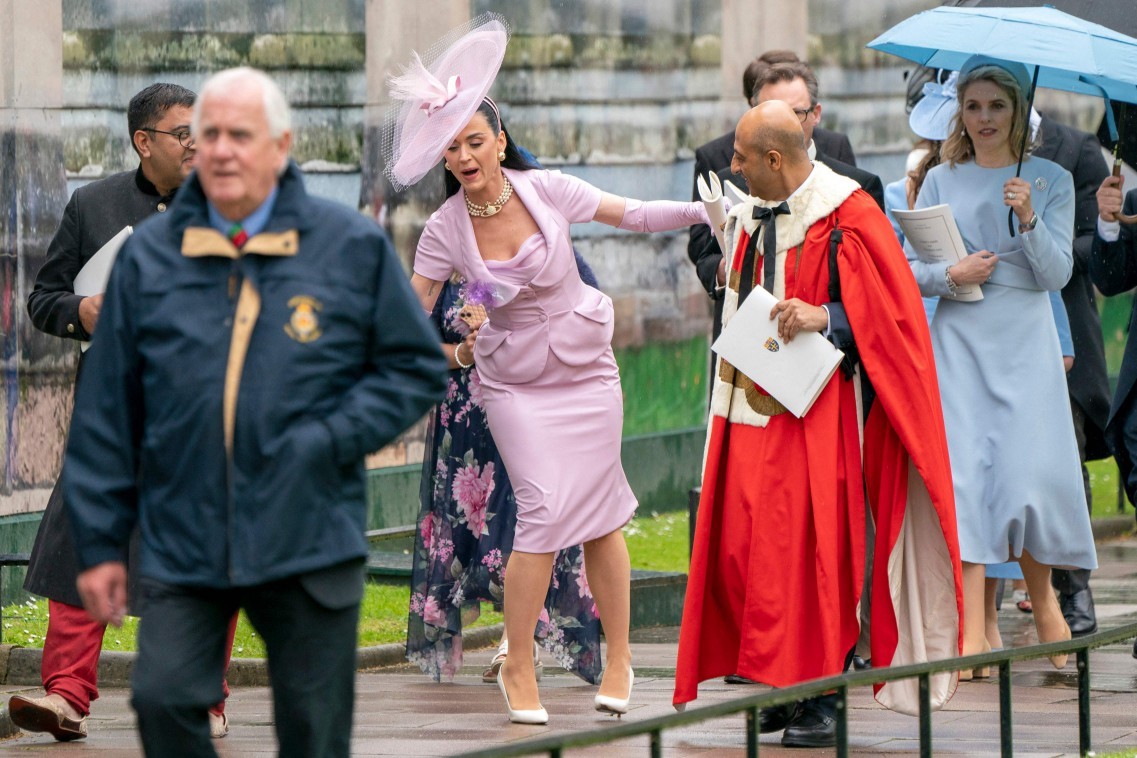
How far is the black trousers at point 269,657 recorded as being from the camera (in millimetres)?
4320

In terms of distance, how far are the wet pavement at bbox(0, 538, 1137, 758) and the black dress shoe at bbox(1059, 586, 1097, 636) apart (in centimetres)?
22

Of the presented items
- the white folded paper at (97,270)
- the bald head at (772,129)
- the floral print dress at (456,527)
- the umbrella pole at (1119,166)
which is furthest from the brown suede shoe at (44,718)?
the umbrella pole at (1119,166)

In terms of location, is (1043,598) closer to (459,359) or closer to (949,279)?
(949,279)

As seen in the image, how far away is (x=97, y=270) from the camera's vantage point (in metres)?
7.09

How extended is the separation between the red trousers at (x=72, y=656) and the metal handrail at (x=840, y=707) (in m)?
2.51

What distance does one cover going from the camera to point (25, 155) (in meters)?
9.84

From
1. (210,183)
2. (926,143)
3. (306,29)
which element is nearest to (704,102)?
(306,29)

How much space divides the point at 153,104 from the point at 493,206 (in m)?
1.17

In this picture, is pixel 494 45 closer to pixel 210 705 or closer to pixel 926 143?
pixel 926 143

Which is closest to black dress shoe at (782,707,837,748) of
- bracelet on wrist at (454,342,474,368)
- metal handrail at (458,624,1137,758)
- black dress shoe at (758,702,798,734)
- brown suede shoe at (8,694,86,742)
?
black dress shoe at (758,702,798,734)

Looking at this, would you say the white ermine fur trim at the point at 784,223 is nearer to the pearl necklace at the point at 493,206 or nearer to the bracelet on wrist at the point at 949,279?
the pearl necklace at the point at 493,206

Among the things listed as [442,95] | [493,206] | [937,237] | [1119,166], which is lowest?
[937,237]

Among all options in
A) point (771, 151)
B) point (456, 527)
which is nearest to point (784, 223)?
point (771, 151)

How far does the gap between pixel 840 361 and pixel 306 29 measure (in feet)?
18.3
